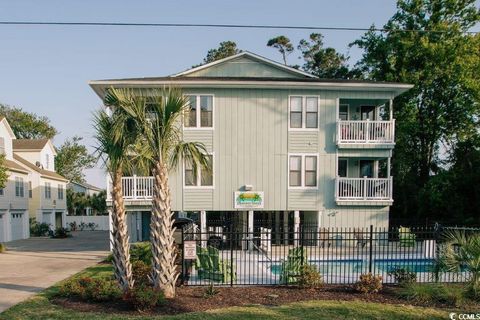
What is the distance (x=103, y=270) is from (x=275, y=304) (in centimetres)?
781

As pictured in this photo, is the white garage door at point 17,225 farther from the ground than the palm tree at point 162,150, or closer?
closer

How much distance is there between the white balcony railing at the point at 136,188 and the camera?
17812 mm

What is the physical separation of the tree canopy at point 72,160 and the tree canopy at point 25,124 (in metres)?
4.35

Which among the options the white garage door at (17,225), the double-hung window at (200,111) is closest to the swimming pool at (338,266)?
the double-hung window at (200,111)

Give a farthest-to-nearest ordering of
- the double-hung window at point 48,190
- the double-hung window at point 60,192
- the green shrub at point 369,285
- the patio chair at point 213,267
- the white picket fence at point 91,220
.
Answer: the white picket fence at point 91,220
the double-hung window at point 60,192
the double-hung window at point 48,190
the patio chair at point 213,267
the green shrub at point 369,285

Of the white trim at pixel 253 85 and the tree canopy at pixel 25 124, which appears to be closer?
the white trim at pixel 253 85

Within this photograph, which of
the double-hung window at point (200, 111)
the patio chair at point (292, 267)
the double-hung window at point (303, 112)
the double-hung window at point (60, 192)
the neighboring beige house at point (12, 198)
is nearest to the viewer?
the patio chair at point (292, 267)

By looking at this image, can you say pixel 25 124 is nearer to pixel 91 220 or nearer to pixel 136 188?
pixel 91 220

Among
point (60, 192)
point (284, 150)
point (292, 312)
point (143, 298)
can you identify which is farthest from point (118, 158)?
point (60, 192)

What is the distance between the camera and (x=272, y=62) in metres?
20.3

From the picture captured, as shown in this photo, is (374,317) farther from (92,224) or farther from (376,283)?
(92,224)

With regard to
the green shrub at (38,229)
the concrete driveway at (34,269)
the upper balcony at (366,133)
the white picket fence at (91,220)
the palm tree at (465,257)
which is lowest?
the white picket fence at (91,220)

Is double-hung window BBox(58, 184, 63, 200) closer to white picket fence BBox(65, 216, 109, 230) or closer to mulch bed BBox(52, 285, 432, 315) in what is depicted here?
white picket fence BBox(65, 216, 109, 230)

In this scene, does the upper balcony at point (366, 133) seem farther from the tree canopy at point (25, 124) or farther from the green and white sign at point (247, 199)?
the tree canopy at point (25, 124)
